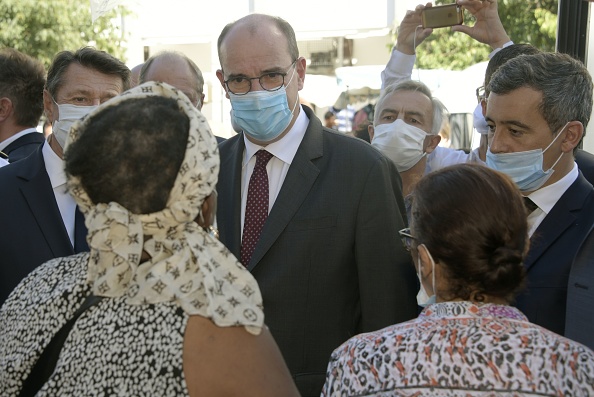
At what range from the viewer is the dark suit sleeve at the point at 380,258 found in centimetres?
337

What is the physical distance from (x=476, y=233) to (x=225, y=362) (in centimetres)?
78

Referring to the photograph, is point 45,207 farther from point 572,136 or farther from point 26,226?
point 572,136

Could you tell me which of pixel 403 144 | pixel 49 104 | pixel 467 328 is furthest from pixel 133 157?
pixel 403 144

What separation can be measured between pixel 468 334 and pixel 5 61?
14.3 ft

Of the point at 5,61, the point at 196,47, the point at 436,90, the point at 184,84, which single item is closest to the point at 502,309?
the point at 184,84

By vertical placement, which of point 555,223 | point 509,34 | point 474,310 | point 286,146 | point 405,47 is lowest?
point 509,34

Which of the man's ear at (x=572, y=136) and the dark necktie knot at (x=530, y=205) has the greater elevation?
the man's ear at (x=572, y=136)

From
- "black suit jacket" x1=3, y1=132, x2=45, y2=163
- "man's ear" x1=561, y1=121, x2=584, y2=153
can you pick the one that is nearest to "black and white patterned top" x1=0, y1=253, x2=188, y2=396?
"man's ear" x1=561, y1=121, x2=584, y2=153

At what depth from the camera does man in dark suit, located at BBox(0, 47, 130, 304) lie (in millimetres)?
3467

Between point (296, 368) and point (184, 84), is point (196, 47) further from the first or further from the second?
point (296, 368)

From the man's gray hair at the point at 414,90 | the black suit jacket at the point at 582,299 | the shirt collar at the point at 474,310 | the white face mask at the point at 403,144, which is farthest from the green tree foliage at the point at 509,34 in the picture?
the shirt collar at the point at 474,310

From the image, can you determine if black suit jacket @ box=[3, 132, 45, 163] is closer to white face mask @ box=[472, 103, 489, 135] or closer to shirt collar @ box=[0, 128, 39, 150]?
shirt collar @ box=[0, 128, 39, 150]

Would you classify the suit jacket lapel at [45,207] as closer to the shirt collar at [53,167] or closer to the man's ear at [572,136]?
the shirt collar at [53,167]

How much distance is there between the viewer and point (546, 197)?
3.33 m
